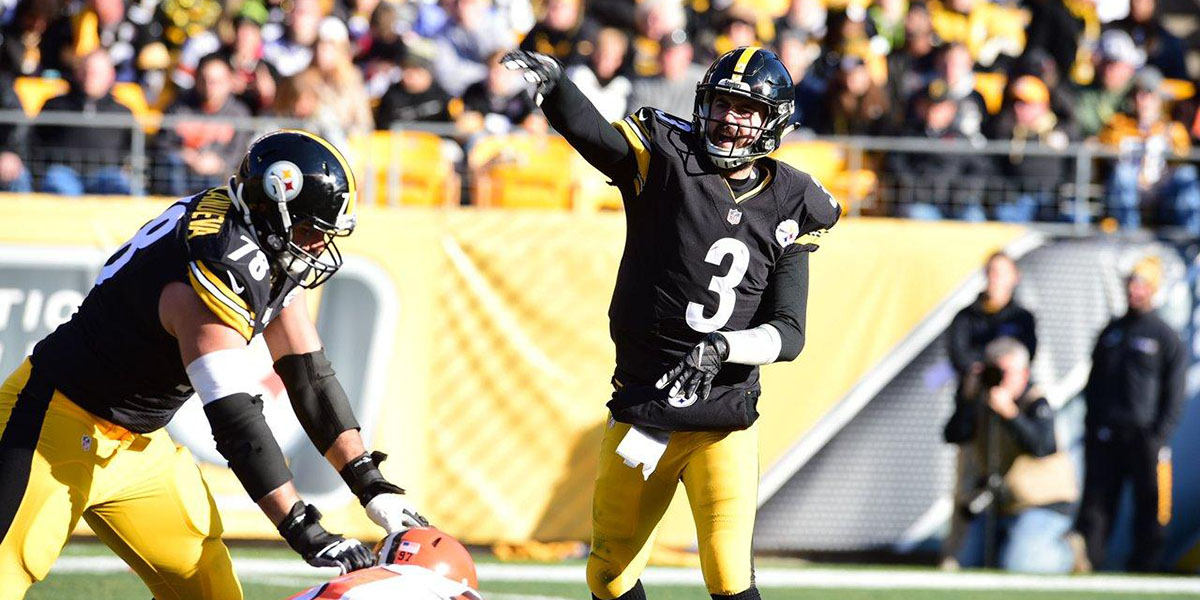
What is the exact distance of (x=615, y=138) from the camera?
14.8 ft

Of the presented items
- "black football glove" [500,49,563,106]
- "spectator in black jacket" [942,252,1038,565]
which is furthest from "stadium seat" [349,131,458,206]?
"black football glove" [500,49,563,106]

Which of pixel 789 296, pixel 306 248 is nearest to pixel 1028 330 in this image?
pixel 789 296

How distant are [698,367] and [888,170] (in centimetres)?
498

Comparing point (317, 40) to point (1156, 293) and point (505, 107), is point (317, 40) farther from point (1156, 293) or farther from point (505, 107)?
point (1156, 293)

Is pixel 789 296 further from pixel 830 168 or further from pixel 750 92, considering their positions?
pixel 830 168

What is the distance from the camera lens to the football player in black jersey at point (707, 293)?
4590mm

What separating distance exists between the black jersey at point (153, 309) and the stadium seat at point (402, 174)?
455 cm

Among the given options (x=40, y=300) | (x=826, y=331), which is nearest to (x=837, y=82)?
(x=826, y=331)

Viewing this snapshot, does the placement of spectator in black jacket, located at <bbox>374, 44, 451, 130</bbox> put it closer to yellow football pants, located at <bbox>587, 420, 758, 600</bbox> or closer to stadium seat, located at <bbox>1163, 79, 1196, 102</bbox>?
yellow football pants, located at <bbox>587, 420, 758, 600</bbox>

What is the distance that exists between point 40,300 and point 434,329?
2072 mm

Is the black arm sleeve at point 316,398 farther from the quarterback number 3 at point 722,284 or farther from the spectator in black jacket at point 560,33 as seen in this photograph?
the spectator in black jacket at point 560,33

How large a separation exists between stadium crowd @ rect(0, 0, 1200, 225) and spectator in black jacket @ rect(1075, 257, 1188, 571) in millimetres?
823

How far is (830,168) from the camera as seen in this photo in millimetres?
9000

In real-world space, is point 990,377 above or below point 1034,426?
above
